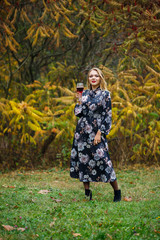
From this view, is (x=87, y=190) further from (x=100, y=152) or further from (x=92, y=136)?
(x=92, y=136)

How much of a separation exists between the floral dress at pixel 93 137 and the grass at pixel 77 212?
396 millimetres

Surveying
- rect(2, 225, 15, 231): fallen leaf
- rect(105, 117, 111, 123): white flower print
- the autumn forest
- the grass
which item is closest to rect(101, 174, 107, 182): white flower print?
the grass

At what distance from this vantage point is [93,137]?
444cm

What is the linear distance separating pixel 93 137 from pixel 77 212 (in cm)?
113

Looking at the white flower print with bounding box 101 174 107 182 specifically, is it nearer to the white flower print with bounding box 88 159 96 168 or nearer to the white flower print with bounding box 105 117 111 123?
the white flower print with bounding box 88 159 96 168

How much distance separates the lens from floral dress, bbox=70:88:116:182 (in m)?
4.39

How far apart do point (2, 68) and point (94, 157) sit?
4.61 meters

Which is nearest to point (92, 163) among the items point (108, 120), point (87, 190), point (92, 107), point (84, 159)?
point (84, 159)

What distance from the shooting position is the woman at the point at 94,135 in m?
4.39

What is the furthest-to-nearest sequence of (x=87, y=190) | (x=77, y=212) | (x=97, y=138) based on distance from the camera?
(x=87, y=190), (x=97, y=138), (x=77, y=212)

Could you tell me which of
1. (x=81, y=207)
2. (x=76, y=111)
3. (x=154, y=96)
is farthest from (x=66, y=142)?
(x=81, y=207)

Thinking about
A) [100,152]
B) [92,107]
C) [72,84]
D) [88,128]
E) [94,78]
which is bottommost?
[100,152]

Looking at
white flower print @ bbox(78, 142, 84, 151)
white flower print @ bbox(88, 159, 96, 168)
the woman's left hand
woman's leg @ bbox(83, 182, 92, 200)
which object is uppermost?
the woman's left hand

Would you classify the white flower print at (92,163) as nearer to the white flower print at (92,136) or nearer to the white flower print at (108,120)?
the white flower print at (92,136)
